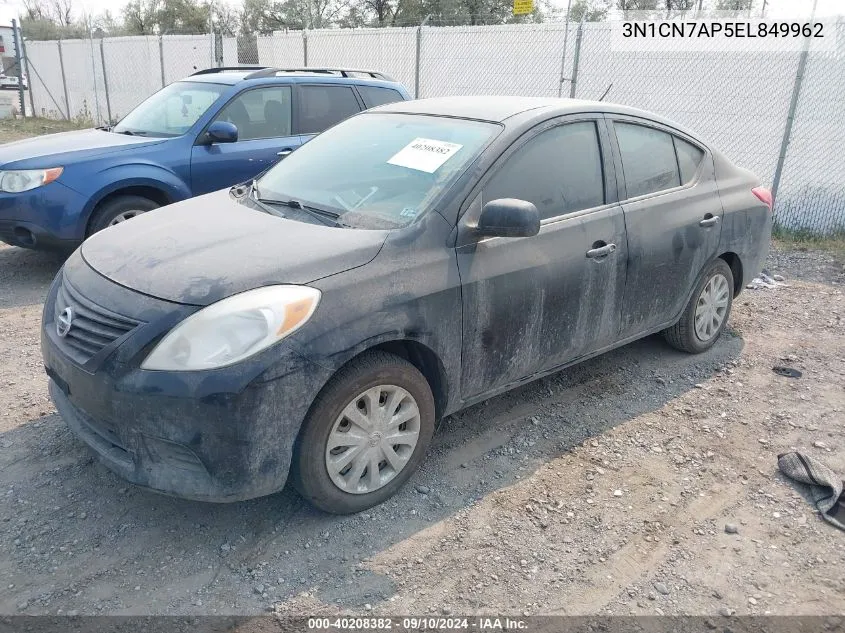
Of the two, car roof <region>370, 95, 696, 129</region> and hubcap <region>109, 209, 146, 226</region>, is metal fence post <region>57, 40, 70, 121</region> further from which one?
car roof <region>370, 95, 696, 129</region>

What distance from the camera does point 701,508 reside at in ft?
11.1

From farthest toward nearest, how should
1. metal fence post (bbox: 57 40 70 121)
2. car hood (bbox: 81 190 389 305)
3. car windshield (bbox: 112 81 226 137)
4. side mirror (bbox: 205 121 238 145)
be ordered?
metal fence post (bbox: 57 40 70 121)
car windshield (bbox: 112 81 226 137)
side mirror (bbox: 205 121 238 145)
car hood (bbox: 81 190 389 305)

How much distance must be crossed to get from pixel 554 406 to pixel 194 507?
2.16 m

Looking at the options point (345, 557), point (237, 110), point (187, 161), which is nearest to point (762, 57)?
point (237, 110)

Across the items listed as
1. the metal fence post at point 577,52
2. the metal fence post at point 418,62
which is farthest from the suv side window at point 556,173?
the metal fence post at point 418,62

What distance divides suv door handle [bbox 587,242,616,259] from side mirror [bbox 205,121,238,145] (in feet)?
13.0

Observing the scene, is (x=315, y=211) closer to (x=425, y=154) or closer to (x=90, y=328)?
(x=425, y=154)

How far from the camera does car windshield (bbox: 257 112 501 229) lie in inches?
135

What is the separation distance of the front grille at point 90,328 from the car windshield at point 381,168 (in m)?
1.12

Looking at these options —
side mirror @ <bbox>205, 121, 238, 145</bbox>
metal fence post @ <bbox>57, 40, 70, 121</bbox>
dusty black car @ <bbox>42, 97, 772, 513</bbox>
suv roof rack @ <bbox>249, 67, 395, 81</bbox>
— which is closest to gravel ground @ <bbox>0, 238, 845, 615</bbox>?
dusty black car @ <bbox>42, 97, 772, 513</bbox>

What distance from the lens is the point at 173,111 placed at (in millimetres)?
7008

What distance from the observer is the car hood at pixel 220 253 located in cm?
290

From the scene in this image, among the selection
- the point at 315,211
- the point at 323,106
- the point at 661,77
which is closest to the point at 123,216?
the point at 323,106

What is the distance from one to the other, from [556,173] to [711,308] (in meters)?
1.94
